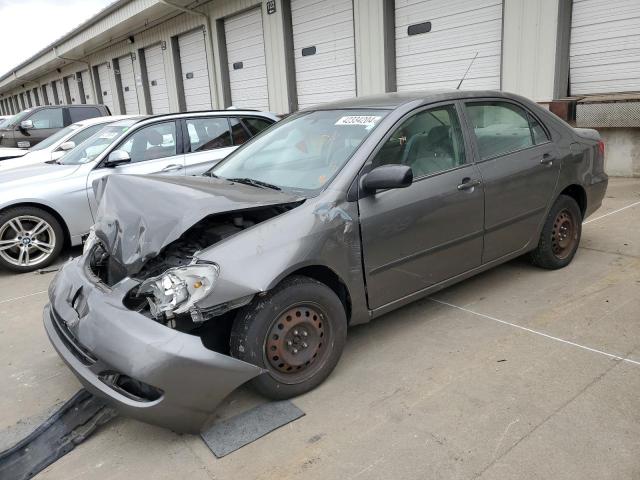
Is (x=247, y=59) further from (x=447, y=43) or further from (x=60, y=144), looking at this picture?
(x=60, y=144)

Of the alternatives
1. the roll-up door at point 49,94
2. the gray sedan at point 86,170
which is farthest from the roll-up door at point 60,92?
the gray sedan at point 86,170

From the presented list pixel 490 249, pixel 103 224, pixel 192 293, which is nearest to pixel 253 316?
pixel 192 293

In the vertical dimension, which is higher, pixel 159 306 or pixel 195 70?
pixel 195 70

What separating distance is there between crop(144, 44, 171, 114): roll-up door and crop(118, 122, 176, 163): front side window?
13832 millimetres

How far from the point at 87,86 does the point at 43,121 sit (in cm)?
1590

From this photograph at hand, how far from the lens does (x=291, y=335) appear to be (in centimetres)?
290

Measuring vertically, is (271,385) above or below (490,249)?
below

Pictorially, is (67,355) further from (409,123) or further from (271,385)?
(409,123)

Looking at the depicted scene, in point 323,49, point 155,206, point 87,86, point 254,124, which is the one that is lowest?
point 155,206

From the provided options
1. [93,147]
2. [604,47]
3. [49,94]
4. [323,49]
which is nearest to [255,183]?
[93,147]

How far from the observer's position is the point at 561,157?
14.4ft

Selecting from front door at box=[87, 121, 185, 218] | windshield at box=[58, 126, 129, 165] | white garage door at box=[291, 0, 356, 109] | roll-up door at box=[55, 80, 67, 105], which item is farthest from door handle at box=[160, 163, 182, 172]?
roll-up door at box=[55, 80, 67, 105]

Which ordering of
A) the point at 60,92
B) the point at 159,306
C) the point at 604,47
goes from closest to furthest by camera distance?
the point at 159,306, the point at 604,47, the point at 60,92

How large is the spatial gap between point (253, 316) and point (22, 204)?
425 centimetres
